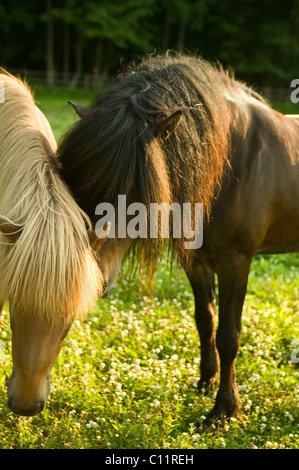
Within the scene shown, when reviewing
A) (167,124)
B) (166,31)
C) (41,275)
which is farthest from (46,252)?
(166,31)

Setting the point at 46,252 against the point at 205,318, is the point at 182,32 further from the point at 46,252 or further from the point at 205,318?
the point at 46,252

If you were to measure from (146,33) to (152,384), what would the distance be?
112 feet

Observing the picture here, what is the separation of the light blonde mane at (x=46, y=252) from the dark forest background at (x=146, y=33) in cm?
2991

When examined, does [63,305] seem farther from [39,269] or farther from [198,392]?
[198,392]

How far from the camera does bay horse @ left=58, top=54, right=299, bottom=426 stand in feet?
7.62

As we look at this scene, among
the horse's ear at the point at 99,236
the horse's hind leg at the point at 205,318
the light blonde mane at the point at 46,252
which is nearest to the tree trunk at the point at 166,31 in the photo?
the horse's hind leg at the point at 205,318

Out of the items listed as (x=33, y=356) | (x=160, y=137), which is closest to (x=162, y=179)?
(x=160, y=137)

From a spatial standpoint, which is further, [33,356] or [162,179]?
[162,179]

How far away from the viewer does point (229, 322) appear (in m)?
3.22

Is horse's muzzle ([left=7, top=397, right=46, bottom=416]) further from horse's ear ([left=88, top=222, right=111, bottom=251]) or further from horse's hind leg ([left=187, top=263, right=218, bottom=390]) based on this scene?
horse's hind leg ([left=187, top=263, right=218, bottom=390])

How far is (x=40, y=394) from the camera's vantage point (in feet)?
7.11

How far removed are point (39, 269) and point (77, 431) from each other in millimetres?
1289

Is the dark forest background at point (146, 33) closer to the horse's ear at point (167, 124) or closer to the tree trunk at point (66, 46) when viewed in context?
the tree trunk at point (66, 46)

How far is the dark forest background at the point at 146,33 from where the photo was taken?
30922 mm
